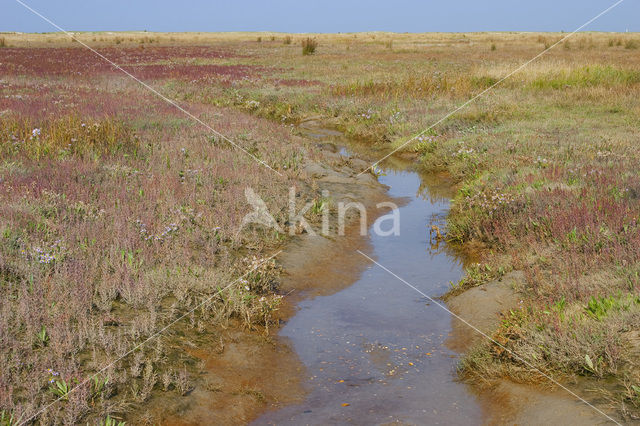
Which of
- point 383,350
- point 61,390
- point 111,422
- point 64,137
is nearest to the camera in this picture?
point 111,422

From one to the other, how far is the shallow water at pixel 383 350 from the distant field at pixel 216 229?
448 mm

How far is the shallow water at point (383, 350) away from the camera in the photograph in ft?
16.0

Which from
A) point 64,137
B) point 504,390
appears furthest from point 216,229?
point 64,137

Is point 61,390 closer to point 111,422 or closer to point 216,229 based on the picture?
point 111,422

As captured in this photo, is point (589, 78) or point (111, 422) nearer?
point (111, 422)

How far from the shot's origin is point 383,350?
596cm

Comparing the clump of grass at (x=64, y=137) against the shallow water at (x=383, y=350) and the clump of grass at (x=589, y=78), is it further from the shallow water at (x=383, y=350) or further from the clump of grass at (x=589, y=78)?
the clump of grass at (x=589, y=78)

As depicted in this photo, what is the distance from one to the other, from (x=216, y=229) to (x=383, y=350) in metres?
3.41

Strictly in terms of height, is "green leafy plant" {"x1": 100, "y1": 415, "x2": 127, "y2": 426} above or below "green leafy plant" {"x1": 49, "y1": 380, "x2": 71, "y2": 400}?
below

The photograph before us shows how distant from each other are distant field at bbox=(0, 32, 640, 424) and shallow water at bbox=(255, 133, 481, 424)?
0.45 m

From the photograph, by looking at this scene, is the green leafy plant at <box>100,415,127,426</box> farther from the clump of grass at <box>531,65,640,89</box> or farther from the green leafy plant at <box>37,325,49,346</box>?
the clump of grass at <box>531,65,640,89</box>

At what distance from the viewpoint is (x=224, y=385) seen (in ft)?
16.9

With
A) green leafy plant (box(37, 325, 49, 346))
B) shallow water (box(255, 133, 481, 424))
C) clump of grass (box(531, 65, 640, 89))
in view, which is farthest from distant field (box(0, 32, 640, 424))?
clump of grass (box(531, 65, 640, 89))

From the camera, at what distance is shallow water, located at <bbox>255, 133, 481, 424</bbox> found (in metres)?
4.87
